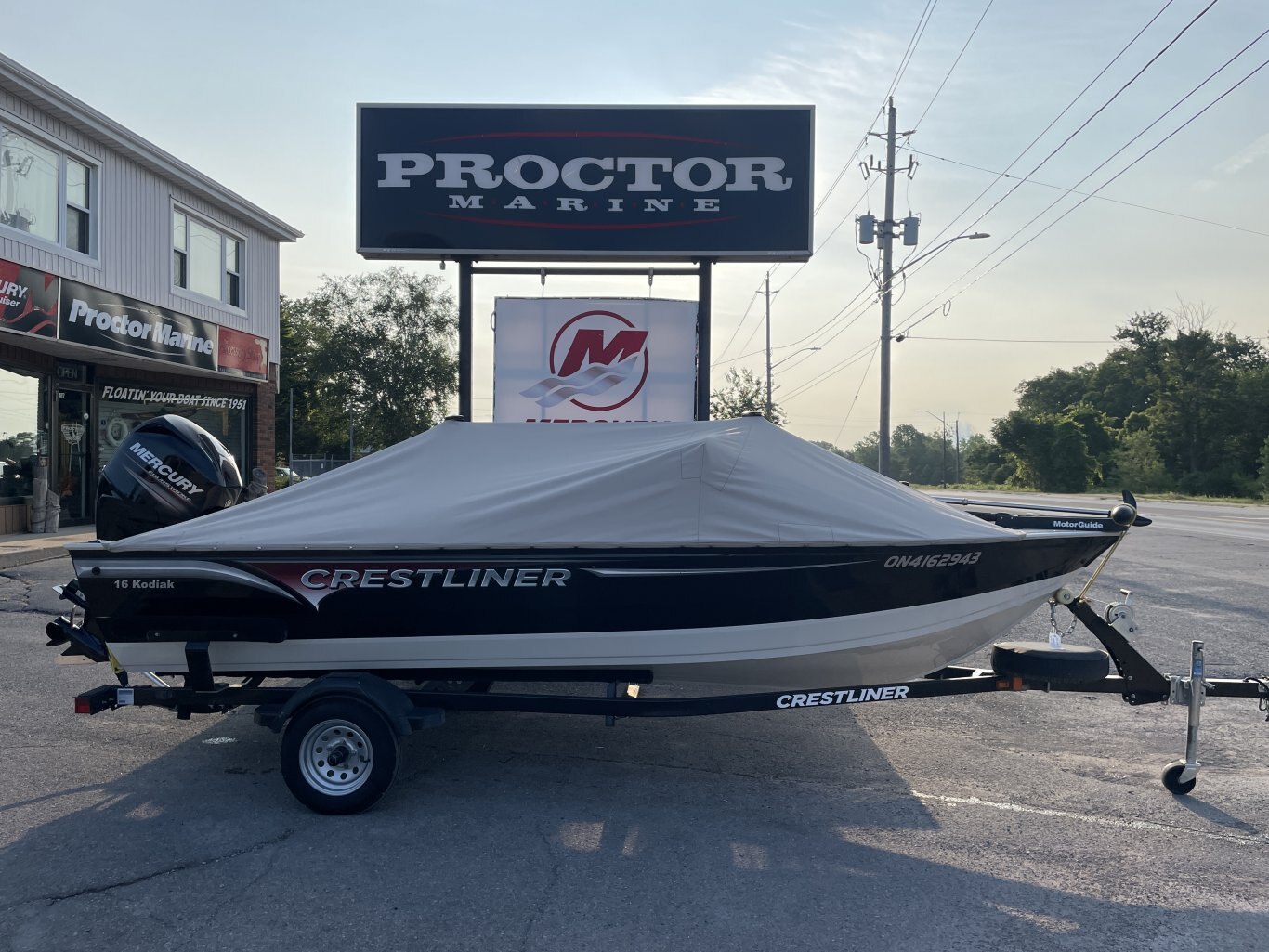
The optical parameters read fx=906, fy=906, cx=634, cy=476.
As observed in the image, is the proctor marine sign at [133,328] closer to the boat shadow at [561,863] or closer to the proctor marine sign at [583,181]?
the proctor marine sign at [583,181]

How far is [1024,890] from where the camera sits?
3633 mm

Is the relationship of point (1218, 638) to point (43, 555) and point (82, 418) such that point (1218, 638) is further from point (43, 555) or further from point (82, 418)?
point (82, 418)

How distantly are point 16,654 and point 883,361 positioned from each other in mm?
23751

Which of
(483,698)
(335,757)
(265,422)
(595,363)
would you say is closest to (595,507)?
(483,698)

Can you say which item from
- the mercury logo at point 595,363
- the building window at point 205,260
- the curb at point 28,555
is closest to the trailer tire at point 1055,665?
the mercury logo at point 595,363

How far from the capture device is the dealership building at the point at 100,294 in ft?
44.1

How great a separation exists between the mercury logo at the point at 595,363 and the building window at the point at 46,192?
9.47m

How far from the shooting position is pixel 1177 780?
4.65 m

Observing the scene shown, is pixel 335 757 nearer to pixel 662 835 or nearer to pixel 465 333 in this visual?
pixel 662 835

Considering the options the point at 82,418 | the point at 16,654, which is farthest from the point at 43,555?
the point at 16,654

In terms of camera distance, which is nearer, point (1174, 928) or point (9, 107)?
point (1174, 928)

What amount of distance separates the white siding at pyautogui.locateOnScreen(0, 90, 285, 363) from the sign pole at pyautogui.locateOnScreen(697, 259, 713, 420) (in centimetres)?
1030

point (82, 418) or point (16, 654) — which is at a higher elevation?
point (82, 418)

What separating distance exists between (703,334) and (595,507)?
17.4 ft
